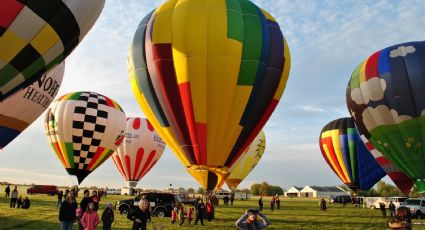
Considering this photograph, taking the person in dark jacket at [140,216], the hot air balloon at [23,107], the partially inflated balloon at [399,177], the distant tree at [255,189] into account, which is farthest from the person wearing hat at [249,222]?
the distant tree at [255,189]

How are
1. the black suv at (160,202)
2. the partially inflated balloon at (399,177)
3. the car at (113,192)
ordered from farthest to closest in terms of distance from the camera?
1. the car at (113,192)
2. the partially inflated balloon at (399,177)
3. the black suv at (160,202)

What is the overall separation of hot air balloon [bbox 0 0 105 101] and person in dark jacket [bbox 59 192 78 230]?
3.37 metres

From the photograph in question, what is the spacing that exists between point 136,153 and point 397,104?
73.3 feet

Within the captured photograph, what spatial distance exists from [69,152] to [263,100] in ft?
48.1

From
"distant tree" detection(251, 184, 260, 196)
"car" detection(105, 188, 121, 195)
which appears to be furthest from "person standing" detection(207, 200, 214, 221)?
"distant tree" detection(251, 184, 260, 196)

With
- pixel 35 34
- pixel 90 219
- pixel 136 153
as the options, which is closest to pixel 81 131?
pixel 136 153

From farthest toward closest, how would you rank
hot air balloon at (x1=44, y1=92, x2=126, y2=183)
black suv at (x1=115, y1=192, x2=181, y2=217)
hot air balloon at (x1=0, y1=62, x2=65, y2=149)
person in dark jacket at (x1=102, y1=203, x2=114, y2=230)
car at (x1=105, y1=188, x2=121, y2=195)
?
car at (x1=105, y1=188, x2=121, y2=195), hot air balloon at (x1=44, y1=92, x2=126, y2=183), black suv at (x1=115, y1=192, x2=181, y2=217), hot air balloon at (x1=0, y1=62, x2=65, y2=149), person in dark jacket at (x1=102, y1=203, x2=114, y2=230)

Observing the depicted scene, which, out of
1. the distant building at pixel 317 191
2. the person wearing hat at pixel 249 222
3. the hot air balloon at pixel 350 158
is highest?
the hot air balloon at pixel 350 158

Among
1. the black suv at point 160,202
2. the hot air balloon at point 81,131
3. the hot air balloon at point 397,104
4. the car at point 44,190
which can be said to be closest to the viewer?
the black suv at point 160,202

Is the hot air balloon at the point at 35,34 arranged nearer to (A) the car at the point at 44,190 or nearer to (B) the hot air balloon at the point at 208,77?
(B) the hot air balloon at the point at 208,77

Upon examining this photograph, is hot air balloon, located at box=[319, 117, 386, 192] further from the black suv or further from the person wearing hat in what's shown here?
the person wearing hat

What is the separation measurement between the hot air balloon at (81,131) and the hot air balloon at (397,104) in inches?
673

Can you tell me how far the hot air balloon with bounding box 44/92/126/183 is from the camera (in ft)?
83.9

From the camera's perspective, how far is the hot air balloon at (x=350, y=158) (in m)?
35.3
